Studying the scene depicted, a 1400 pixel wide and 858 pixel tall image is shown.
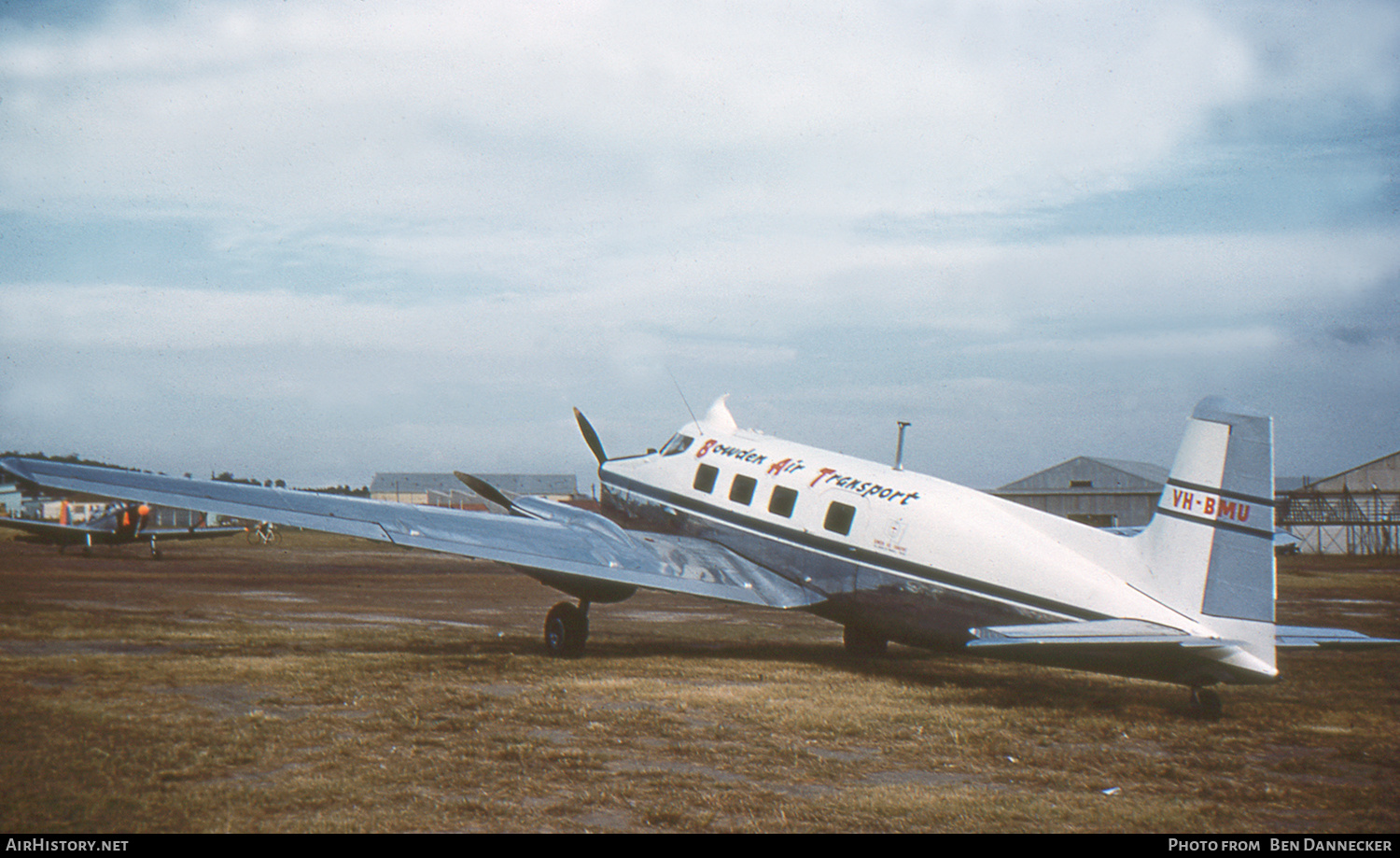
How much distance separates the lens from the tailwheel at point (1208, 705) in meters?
11.2

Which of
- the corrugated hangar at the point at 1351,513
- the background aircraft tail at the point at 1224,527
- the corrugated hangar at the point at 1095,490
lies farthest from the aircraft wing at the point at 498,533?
the corrugated hangar at the point at 1351,513

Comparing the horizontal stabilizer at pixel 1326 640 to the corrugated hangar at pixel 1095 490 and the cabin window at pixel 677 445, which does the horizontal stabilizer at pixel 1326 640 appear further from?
the corrugated hangar at pixel 1095 490

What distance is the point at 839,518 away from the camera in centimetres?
1503

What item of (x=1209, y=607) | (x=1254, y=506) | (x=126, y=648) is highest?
(x=1254, y=506)

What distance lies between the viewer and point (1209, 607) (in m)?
10.8

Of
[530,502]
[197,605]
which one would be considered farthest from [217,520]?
[530,502]

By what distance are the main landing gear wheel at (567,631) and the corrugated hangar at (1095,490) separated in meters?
57.7

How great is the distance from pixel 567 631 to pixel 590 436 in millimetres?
7085

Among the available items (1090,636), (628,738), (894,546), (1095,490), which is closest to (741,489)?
(894,546)

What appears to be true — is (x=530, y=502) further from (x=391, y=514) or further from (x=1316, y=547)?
(x=1316, y=547)

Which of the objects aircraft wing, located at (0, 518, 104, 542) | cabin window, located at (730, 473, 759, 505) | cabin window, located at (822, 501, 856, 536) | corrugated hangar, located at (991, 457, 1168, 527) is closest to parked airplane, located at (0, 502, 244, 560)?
aircraft wing, located at (0, 518, 104, 542)

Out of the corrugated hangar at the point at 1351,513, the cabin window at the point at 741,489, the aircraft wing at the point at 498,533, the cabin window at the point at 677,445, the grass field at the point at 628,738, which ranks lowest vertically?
the grass field at the point at 628,738

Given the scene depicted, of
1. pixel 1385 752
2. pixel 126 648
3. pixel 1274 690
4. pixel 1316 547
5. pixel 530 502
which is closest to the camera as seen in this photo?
pixel 1385 752
